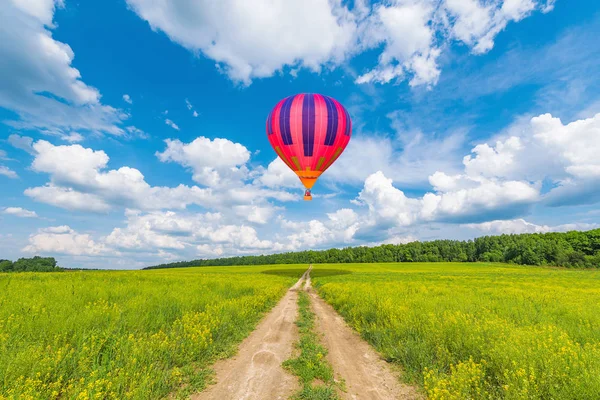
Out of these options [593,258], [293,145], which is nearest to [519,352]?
[293,145]

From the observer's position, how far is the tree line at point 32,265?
54312mm

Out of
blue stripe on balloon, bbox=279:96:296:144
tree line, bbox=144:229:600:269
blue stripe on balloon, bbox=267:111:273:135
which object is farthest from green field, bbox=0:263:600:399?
tree line, bbox=144:229:600:269

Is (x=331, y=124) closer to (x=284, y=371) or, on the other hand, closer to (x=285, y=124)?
(x=285, y=124)

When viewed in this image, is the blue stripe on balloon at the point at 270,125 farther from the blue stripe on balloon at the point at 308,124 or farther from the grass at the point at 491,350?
the grass at the point at 491,350

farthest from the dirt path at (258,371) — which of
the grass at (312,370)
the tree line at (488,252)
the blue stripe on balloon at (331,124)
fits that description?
the tree line at (488,252)

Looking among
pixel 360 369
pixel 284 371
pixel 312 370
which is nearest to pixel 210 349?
pixel 284 371

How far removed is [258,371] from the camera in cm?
638

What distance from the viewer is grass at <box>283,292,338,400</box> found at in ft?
17.1

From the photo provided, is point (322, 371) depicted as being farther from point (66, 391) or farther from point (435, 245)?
point (435, 245)

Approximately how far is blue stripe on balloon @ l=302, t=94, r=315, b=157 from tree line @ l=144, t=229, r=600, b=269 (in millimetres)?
93778

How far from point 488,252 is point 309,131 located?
366 feet

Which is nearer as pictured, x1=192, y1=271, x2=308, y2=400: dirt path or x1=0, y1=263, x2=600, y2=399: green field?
x1=0, y1=263, x2=600, y2=399: green field

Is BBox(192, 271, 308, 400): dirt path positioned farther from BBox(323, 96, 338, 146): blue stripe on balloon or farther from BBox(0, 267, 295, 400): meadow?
BBox(323, 96, 338, 146): blue stripe on balloon

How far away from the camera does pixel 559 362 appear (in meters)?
5.07
